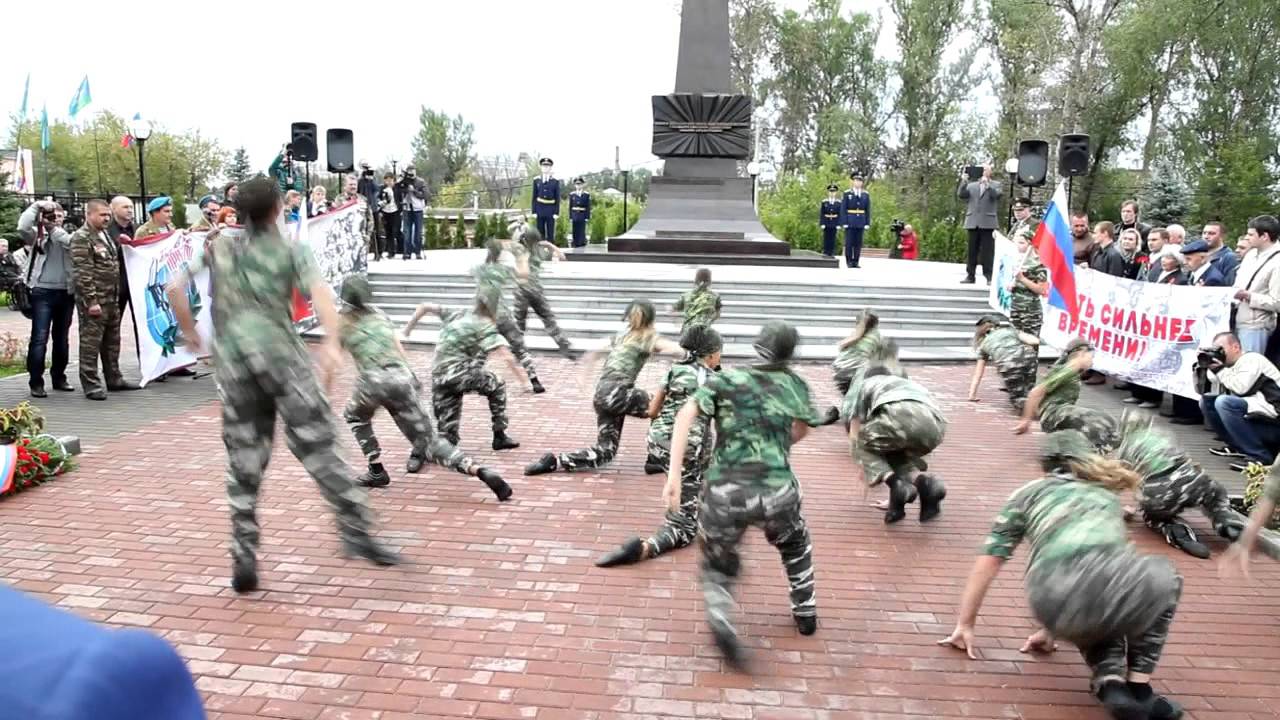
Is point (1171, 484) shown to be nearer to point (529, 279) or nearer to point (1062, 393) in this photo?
point (1062, 393)

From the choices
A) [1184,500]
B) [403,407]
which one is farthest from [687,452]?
[1184,500]

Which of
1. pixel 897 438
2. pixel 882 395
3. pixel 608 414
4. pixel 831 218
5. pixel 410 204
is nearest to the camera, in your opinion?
pixel 897 438

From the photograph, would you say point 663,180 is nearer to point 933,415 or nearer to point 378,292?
point 378,292

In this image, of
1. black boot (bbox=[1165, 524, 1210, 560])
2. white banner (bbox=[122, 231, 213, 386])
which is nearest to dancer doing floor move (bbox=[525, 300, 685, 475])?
black boot (bbox=[1165, 524, 1210, 560])

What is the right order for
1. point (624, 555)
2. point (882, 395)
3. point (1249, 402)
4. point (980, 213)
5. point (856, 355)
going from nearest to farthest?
point (624, 555), point (882, 395), point (1249, 402), point (856, 355), point (980, 213)

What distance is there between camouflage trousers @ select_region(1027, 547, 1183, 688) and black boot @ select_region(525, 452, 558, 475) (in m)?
4.28

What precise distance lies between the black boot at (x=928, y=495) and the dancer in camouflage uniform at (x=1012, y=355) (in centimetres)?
403

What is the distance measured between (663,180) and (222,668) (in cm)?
2011

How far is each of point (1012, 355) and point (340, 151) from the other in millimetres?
14617

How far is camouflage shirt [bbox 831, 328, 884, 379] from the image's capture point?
8.67m

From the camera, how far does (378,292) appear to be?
16.4 metres

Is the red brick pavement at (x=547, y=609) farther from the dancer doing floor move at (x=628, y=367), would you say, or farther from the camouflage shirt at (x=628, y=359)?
the camouflage shirt at (x=628, y=359)

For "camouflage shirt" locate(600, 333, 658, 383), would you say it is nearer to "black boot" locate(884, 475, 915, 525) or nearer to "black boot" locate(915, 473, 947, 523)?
"black boot" locate(884, 475, 915, 525)

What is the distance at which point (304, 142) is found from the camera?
1823cm
